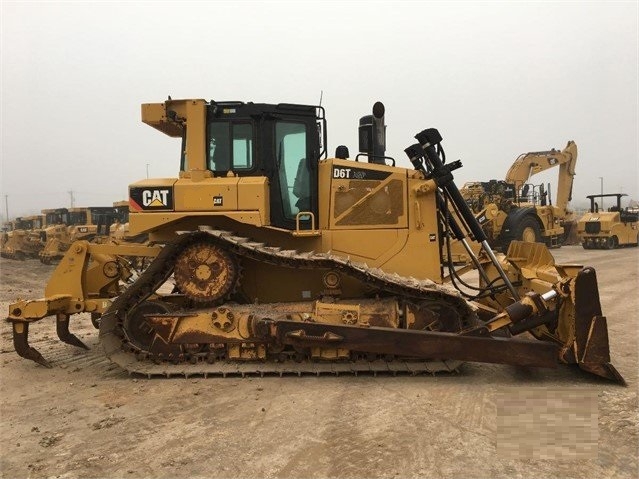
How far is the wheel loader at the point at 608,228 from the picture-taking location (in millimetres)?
24406

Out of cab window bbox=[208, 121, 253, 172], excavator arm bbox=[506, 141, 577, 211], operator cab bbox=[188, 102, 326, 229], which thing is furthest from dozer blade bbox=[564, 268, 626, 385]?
excavator arm bbox=[506, 141, 577, 211]

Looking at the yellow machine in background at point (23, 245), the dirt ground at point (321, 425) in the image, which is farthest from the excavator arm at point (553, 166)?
the yellow machine in background at point (23, 245)

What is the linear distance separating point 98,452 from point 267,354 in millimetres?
2165

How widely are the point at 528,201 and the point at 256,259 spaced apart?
20917mm

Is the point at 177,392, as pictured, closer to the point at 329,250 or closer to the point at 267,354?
the point at 267,354

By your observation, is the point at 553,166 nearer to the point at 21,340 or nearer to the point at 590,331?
the point at 590,331

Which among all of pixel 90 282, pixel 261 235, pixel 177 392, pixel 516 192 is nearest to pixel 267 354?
pixel 177 392

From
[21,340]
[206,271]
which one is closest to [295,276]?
[206,271]

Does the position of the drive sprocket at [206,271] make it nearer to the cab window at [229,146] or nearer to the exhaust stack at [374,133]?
the cab window at [229,146]

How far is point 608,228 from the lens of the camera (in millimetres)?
24281

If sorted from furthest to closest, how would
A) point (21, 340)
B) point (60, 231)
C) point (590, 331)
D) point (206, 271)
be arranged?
point (60, 231), point (21, 340), point (206, 271), point (590, 331)

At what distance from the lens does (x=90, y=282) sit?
256 inches

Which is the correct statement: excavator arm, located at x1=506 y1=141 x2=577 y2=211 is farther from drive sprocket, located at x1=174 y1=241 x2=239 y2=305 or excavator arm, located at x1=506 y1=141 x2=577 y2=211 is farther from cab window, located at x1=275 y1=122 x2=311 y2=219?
drive sprocket, located at x1=174 y1=241 x2=239 y2=305

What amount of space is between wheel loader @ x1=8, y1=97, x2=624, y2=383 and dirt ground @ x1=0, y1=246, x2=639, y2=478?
320mm
